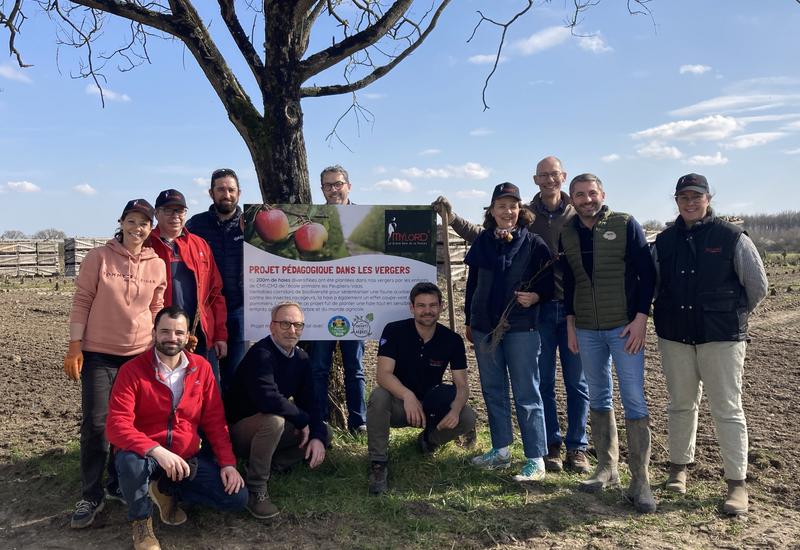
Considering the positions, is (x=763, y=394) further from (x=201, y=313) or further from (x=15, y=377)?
(x=15, y=377)

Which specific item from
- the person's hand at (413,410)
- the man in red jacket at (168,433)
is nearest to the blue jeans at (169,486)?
the man in red jacket at (168,433)

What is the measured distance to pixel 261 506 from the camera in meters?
3.91

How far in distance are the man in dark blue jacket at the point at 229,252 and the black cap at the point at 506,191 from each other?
1810 mm

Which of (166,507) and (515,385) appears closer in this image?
(166,507)

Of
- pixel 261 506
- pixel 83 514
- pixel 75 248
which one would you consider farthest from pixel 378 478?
pixel 75 248

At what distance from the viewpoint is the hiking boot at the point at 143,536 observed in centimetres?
351

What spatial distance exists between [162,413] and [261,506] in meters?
0.82

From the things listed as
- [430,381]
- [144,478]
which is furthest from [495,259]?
[144,478]

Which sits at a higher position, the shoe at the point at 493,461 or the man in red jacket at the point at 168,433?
the man in red jacket at the point at 168,433

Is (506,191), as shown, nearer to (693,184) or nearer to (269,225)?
(693,184)

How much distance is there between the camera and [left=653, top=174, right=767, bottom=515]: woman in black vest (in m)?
3.98

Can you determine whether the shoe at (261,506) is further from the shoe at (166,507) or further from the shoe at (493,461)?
the shoe at (493,461)

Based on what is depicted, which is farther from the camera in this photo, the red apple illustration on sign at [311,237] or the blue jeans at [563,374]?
the red apple illustration on sign at [311,237]

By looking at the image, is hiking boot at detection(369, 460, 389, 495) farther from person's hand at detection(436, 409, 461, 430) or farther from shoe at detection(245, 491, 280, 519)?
shoe at detection(245, 491, 280, 519)
